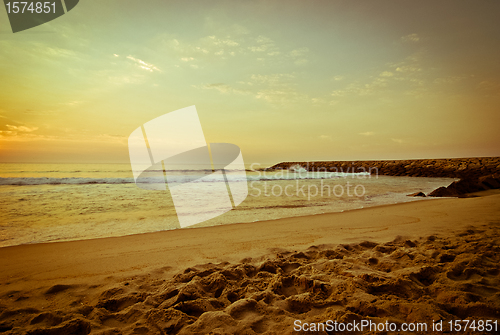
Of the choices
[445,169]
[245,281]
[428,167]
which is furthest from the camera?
[428,167]

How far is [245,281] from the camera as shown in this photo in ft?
8.12

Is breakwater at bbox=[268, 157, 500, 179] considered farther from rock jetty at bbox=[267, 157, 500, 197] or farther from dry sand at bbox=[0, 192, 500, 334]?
dry sand at bbox=[0, 192, 500, 334]

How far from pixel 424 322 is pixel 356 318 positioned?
48 cm

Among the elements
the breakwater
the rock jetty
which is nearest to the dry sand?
the rock jetty

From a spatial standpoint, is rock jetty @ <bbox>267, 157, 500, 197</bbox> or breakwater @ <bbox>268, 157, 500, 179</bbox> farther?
breakwater @ <bbox>268, 157, 500, 179</bbox>

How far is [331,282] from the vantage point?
231 centimetres

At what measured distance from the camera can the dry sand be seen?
71.0 inches

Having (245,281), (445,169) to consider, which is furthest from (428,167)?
(245,281)

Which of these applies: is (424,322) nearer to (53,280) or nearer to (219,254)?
(219,254)

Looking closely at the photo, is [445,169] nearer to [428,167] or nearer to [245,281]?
[428,167]

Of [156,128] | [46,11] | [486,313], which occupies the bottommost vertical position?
[486,313]

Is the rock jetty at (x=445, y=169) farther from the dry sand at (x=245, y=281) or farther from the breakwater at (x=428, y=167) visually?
the dry sand at (x=245, y=281)

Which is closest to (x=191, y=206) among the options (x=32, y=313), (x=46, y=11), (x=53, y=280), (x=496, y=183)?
(x=53, y=280)

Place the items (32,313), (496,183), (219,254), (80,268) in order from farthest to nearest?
1. (496,183)
2. (219,254)
3. (80,268)
4. (32,313)
